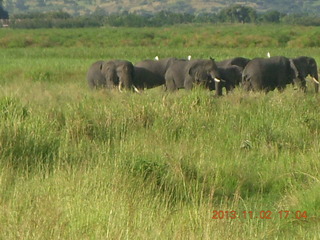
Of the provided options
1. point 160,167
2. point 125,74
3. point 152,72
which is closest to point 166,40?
point 152,72

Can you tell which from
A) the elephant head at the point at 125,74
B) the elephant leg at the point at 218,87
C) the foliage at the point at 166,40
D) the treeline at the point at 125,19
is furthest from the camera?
the treeline at the point at 125,19

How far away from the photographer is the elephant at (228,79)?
16.5m

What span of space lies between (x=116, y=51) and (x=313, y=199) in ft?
89.3

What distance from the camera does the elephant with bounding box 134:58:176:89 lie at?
18.4 m

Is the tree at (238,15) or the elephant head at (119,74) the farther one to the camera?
the tree at (238,15)

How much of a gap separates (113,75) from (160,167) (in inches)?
402

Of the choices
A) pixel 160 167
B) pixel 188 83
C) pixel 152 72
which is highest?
pixel 160 167

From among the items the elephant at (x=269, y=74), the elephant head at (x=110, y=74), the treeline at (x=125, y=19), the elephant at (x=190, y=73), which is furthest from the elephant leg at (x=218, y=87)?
the treeline at (x=125, y=19)

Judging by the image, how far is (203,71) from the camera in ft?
55.4

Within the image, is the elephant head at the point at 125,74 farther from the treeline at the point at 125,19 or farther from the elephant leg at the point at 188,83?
the treeline at the point at 125,19

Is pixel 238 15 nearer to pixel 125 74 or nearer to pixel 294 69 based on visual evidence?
pixel 125 74

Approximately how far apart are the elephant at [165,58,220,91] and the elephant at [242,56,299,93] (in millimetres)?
686

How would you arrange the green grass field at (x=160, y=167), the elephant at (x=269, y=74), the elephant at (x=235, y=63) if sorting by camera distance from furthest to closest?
the elephant at (x=235, y=63) → the elephant at (x=269, y=74) → the green grass field at (x=160, y=167)
